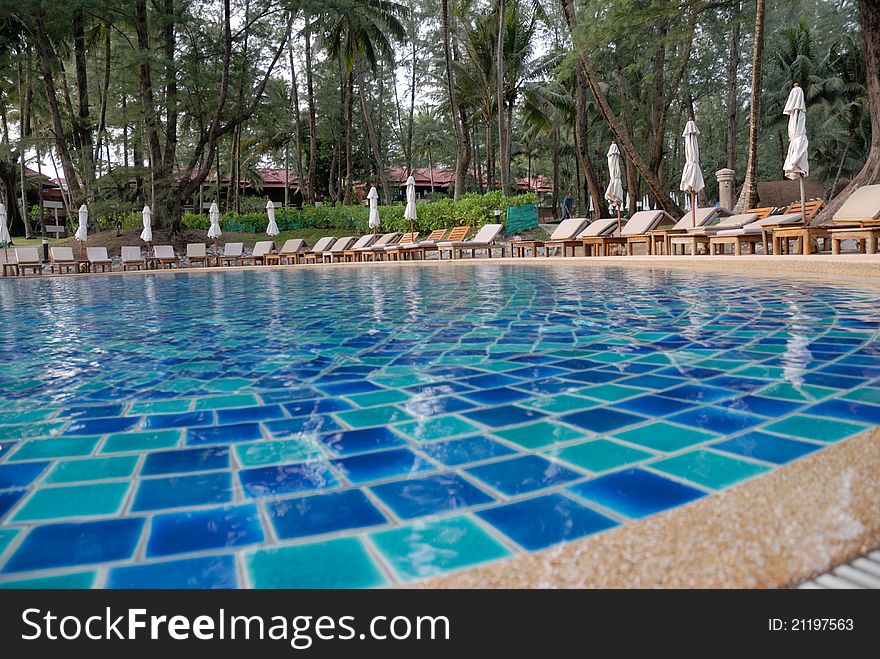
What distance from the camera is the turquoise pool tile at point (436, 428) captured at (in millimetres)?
2396

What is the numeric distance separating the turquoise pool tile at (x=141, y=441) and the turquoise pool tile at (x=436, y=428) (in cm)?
91

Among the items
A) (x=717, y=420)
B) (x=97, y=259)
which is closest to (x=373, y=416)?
(x=717, y=420)

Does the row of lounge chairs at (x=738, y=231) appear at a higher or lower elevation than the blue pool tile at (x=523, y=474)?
higher

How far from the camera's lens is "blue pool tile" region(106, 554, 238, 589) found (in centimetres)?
139

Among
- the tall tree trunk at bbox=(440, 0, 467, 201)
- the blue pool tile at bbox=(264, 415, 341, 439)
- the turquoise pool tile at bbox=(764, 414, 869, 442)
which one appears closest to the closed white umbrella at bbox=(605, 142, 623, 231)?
the tall tree trunk at bbox=(440, 0, 467, 201)

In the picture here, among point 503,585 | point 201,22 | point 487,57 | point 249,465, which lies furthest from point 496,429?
point 201,22

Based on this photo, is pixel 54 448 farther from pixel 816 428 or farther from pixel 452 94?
pixel 452 94

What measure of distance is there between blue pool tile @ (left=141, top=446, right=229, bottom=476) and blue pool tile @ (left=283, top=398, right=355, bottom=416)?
0.52 meters

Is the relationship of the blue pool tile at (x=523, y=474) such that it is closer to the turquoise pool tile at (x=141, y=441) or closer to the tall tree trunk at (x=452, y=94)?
the turquoise pool tile at (x=141, y=441)

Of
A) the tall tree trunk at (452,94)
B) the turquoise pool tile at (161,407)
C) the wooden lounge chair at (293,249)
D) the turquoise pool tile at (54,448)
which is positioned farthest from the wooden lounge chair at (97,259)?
the turquoise pool tile at (54,448)

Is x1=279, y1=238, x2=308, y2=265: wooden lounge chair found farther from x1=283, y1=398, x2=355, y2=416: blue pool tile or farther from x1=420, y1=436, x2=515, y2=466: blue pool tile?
x1=420, y1=436, x2=515, y2=466: blue pool tile

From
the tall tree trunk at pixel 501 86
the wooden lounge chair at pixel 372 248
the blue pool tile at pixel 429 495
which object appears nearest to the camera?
the blue pool tile at pixel 429 495

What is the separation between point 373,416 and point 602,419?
98 cm
